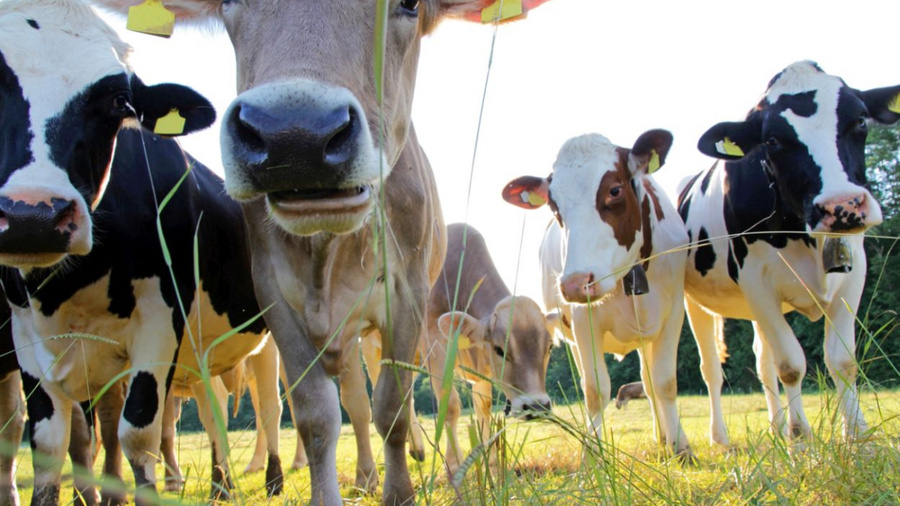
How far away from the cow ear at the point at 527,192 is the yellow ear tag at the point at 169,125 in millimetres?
3426

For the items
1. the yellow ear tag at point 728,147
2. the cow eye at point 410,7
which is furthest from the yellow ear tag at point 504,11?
the yellow ear tag at point 728,147

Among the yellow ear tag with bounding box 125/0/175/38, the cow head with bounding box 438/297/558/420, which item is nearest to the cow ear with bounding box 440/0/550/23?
the yellow ear tag with bounding box 125/0/175/38

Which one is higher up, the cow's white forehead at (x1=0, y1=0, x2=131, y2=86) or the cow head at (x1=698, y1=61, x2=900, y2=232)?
the cow's white forehead at (x1=0, y1=0, x2=131, y2=86)

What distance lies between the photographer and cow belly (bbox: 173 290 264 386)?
5.14 metres

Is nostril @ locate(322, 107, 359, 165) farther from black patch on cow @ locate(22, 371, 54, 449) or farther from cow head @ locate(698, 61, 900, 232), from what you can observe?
cow head @ locate(698, 61, 900, 232)

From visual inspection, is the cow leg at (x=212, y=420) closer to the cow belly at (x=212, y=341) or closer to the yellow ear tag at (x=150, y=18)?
the cow belly at (x=212, y=341)

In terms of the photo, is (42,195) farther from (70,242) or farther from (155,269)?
(155,269)

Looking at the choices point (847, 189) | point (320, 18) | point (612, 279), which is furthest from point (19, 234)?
point (847, 189)

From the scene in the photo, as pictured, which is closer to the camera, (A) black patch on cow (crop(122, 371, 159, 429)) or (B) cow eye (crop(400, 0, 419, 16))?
(B) cow eye (crop(400, 0, 419, 16))

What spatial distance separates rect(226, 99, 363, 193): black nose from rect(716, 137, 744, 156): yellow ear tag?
13.0 ft

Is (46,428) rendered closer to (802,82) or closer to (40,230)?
(40,230)

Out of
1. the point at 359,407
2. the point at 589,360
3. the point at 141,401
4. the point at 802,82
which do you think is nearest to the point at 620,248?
the point at 589,360

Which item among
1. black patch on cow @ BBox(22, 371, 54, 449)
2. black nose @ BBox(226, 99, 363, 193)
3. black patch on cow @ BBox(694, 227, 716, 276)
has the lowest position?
black patch on cow @ BBox(22, 371, 54, 449)

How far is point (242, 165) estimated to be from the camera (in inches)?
103
